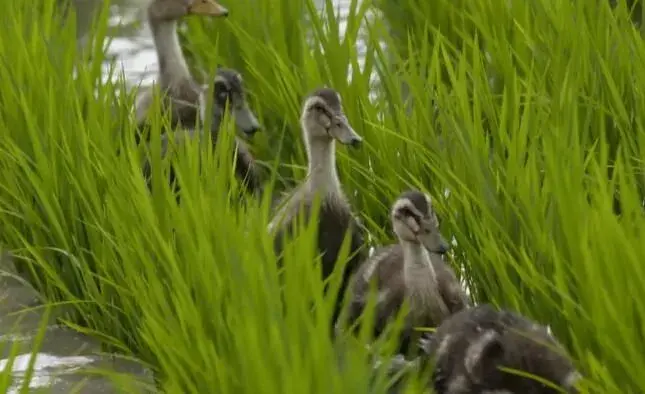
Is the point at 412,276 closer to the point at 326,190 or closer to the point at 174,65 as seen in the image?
the point at 326,190

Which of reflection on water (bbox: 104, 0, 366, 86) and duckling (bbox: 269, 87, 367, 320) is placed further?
reflection on water (bbox: 104, 0, 366, 86)

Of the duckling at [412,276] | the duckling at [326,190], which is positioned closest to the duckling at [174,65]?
the duckling at [326,190]

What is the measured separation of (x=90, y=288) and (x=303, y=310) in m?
1.00

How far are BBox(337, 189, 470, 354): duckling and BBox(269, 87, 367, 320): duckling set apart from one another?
22 cm

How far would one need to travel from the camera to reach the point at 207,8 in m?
4.64

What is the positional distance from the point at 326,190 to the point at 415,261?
1.37 ft

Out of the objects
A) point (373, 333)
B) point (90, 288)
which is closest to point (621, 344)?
point (373, 333)

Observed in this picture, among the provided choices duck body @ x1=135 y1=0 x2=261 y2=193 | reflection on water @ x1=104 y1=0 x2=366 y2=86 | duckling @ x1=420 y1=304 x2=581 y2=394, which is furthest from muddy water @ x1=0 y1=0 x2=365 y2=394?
reflection on water @ x1=104 y1=0 x2=366 y2=86

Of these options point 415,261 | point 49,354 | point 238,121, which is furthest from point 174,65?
point 415,261

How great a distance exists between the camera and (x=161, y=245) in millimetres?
2902

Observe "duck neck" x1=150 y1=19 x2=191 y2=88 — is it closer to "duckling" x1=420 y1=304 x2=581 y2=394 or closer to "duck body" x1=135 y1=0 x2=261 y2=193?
"duck body" x1=135 y1=0 x2=261 y2=193

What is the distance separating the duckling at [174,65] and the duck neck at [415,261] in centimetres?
132

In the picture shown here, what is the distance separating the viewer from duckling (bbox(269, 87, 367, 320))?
350cm

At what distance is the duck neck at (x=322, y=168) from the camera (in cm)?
351
